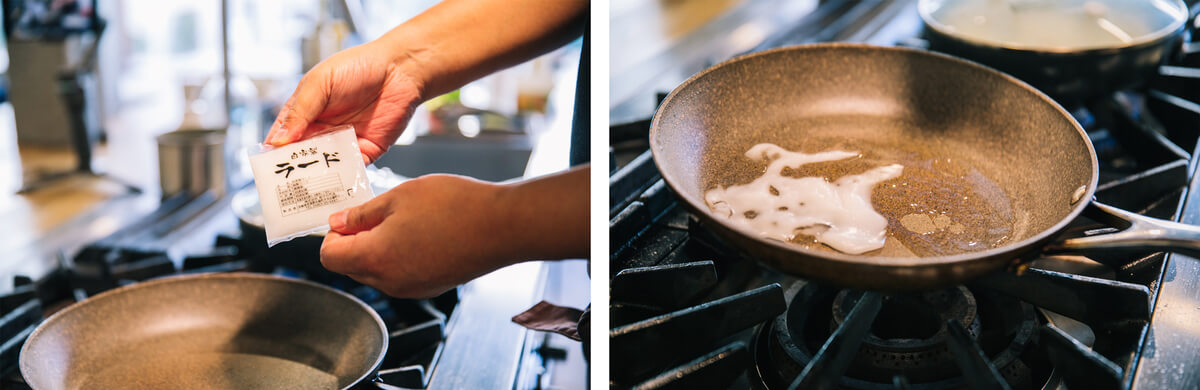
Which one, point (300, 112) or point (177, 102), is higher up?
point (300, 112)

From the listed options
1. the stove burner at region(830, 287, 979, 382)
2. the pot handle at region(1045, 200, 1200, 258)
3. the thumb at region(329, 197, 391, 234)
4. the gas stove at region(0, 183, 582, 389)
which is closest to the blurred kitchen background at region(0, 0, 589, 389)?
the gas stove at region(0, 183, 582, 389)

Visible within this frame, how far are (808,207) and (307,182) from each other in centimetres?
36

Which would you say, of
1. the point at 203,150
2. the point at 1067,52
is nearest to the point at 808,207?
the point at 1067,52

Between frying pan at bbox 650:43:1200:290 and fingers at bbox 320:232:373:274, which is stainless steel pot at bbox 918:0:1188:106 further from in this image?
fingers at bbox 320:232:373:274

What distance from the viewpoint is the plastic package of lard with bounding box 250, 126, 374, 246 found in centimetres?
54

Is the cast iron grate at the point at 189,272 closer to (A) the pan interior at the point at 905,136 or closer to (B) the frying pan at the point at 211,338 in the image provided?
(B) the frying pan at the point at 211,338

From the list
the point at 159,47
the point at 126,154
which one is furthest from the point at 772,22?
the point at 159,47

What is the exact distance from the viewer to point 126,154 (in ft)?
9.66

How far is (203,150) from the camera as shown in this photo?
1.71m

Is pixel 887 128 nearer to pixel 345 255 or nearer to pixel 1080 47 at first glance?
pixel 1080 47

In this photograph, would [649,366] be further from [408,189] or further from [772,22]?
[772,22]

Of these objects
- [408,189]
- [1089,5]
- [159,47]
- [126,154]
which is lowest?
[126,154]

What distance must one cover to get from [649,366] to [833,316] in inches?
6.0

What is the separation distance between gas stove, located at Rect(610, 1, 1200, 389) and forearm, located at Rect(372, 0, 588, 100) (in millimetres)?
145
